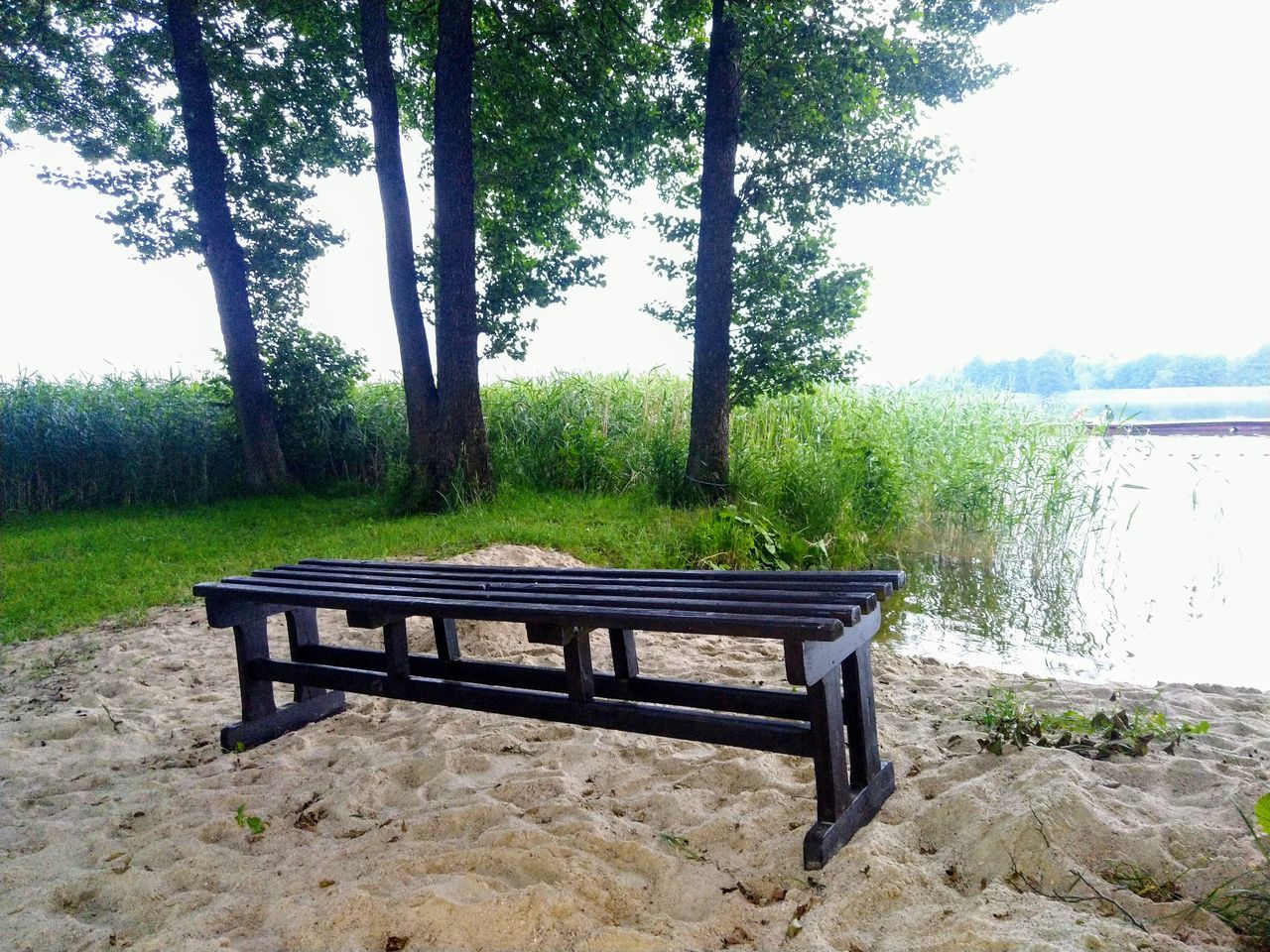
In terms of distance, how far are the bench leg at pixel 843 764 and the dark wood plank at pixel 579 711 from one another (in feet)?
0.24

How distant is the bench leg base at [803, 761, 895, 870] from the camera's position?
2445mm

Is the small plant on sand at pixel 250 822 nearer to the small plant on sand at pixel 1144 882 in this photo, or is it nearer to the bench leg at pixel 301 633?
the bench leg at pixel 301 633

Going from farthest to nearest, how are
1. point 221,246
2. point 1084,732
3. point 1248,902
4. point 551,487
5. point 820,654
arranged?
point 221,246
point 551,487
point 1084,732
point 820,654
point 1248,902

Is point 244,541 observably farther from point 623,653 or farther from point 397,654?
point 623,653

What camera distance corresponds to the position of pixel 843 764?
2602mm

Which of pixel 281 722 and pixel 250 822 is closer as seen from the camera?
pixel 250 822

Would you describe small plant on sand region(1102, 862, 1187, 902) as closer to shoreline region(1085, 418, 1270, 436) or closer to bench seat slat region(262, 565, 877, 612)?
bench seat slat region(262, 565, 877, 612)

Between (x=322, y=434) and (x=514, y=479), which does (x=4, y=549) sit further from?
(x=514, y=479)

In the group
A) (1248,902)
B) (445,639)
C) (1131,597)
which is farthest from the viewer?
(1131,597)

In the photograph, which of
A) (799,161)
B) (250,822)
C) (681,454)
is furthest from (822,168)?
(250,822)

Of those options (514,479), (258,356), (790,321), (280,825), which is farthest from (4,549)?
(790,321)

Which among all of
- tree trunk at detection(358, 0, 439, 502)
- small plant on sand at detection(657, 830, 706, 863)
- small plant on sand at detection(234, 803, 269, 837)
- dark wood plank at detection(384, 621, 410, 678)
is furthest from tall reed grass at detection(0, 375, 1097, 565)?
small plant on sand at detection(234, 803, 269, 837)

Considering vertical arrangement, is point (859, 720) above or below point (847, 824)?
above

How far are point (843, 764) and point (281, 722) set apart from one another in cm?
250
